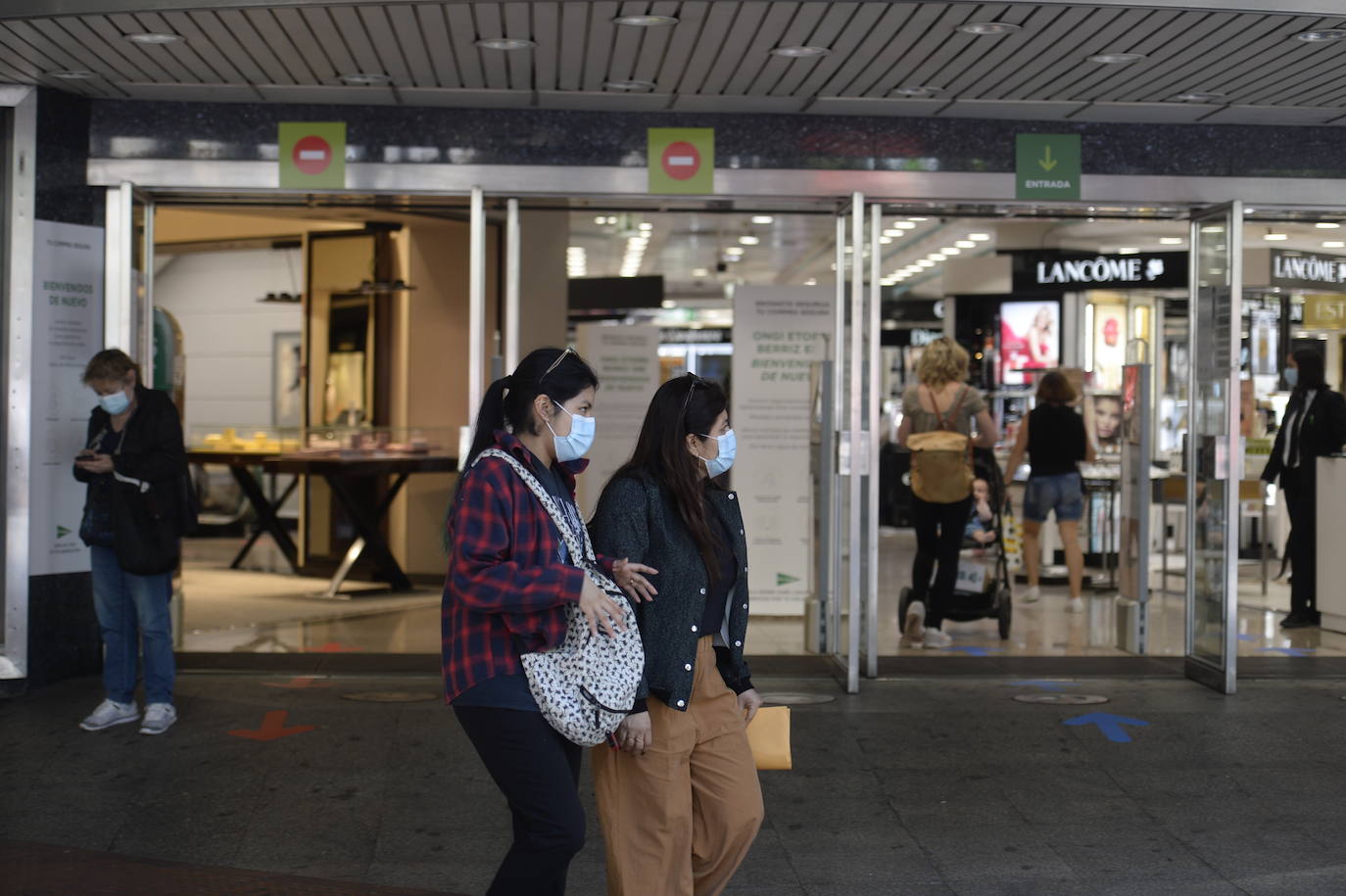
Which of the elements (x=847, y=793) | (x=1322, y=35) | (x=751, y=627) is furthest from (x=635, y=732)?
(x=751, y=627)

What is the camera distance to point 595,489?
9.93 meters

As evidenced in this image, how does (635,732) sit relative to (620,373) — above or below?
below

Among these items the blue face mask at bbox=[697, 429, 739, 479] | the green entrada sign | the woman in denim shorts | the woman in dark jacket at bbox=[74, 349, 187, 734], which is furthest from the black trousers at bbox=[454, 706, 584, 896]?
the woman in denim shorts

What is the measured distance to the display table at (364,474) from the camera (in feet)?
33.2

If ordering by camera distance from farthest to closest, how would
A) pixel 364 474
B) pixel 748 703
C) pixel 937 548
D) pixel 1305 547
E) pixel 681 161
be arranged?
pixel 364 474
pixel 1305 547
pixel 937 548
pixel 681 161
pixel 748 703

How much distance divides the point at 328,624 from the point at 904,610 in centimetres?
345

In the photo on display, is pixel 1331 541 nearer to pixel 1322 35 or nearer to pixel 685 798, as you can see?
pixel 1322 35

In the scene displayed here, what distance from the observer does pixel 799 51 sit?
235 inches

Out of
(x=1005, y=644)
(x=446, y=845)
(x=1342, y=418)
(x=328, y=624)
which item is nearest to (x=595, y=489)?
(x=328, y=624)

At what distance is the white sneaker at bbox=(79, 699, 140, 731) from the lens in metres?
5.95

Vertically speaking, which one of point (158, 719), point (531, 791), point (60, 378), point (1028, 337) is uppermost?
point (1028, 337)

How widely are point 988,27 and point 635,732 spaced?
3500 mm

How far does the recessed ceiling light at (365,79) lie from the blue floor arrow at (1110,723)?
4036 millimetres

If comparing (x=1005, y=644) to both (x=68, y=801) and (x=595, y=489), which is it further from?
(x=68, y=801)
